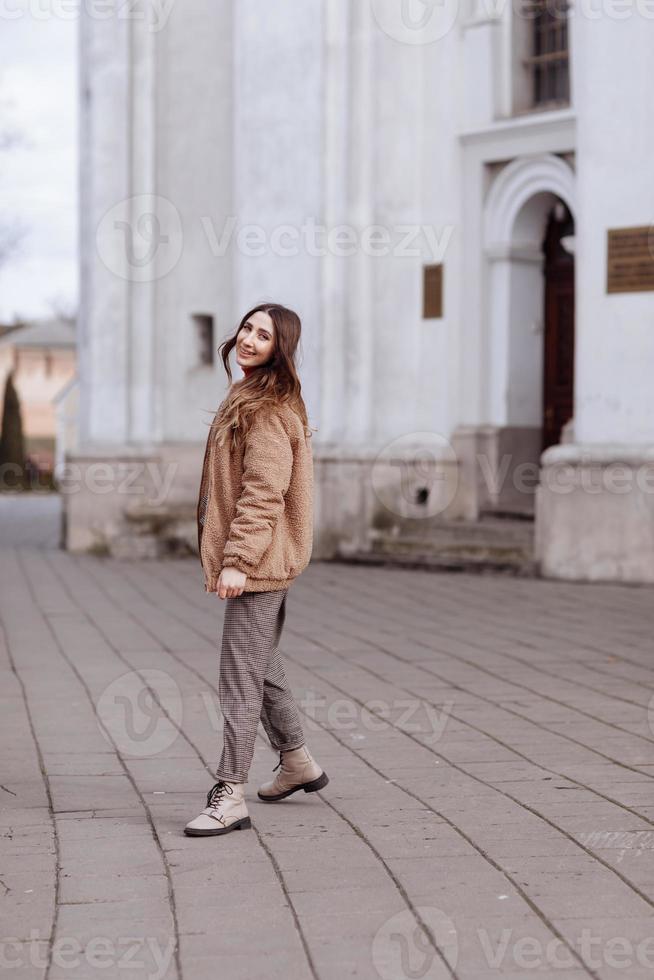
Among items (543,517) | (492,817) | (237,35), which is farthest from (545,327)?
(492,817)

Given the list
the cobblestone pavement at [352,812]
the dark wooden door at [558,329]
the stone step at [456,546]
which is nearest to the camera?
the cobblestone pavement at [352,812]

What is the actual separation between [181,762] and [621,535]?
24.9ft

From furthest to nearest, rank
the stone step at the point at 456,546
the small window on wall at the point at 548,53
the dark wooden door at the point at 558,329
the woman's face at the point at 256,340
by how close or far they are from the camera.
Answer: the dark wooden door at the point at 558,329
the small window on wall at the point at 548,53
the stone step at the point at 456,546
the woman's face at the point at 256,340

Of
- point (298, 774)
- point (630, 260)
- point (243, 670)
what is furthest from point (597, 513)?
point (243, 670)

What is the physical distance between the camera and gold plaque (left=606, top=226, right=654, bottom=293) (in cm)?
1307

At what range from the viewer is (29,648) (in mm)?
9445

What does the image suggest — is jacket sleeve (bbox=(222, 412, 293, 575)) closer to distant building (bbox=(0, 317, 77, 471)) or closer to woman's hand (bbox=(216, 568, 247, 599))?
woman's hand (bbox=(216, 568, 247, 599))

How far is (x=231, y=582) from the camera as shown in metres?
4.92

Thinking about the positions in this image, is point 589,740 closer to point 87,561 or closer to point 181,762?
point 181,762

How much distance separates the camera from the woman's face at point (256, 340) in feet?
16.6

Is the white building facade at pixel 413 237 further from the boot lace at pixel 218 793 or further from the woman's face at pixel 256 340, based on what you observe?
the boot lace at pixel 218 793

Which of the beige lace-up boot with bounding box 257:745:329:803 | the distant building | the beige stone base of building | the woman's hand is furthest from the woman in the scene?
the distant building

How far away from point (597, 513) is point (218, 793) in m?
8.64

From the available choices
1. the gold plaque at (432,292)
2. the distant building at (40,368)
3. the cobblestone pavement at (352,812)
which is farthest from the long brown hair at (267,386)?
the distant building at (40,368)
